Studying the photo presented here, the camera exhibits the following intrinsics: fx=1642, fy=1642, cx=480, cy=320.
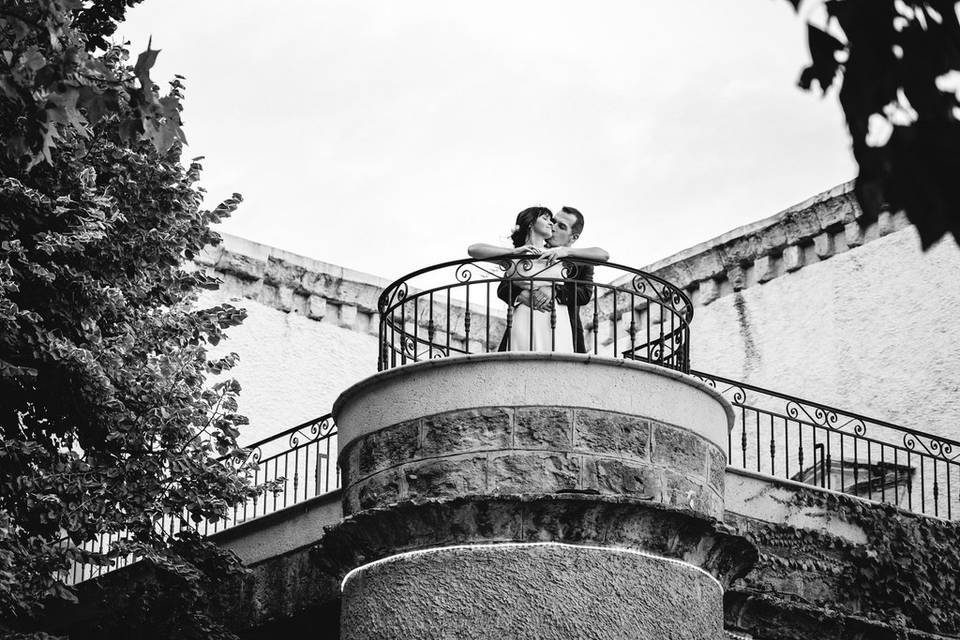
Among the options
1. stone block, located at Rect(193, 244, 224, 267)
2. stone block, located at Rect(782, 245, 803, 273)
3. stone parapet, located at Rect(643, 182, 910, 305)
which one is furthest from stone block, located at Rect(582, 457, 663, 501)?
stone block, located at Rect(193, 244, 224, 267)

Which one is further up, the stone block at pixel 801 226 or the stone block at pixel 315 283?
the stone block at pixel 801 226

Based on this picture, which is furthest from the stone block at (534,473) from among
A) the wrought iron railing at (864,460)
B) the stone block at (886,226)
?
the stone block at (886,226)

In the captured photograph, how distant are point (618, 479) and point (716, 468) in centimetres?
102

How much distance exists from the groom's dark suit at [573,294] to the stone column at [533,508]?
31.7 inches

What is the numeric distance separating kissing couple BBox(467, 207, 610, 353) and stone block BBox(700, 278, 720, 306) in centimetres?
757

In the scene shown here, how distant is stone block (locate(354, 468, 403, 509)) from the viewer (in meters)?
10.4

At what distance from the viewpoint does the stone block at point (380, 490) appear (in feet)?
34.0

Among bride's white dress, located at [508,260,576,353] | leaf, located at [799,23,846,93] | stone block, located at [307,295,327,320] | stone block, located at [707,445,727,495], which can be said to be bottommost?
leaf, located at [799,23,846,93]

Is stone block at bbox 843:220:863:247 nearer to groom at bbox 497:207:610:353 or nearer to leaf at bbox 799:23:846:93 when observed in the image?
groom at bbox 497:207:610:353

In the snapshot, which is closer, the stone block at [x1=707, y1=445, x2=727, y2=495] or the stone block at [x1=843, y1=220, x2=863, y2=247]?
the stone block at [x1=707, y1=445, x2=727, y2=495]

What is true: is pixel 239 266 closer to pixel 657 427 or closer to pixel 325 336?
pixel 325 336

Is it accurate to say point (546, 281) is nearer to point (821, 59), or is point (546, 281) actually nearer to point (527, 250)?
point (527, 250)

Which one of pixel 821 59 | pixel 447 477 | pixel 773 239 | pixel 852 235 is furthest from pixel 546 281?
pixel 773 239

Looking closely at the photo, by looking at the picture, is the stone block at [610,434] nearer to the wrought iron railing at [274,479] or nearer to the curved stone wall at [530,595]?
the curved stone wall at [530,595]
